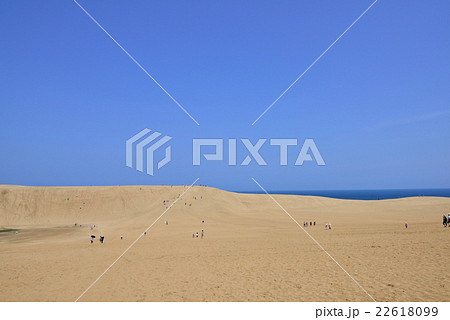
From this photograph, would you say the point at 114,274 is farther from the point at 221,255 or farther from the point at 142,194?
the point at 142,194

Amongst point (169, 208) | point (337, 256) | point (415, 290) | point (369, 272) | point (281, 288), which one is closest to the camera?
point (415, 290)

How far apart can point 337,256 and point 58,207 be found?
5216 centimetres

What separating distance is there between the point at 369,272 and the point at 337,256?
10.3 feet

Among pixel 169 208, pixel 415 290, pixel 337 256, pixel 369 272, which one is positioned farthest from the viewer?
pixel 169 208

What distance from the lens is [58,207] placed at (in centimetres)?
5072

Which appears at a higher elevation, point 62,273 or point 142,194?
point 142,194

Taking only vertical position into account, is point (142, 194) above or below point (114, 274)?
above

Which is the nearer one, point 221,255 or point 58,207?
point 221,255

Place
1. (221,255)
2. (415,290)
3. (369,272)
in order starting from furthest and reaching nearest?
(221,255), (369,272), (415,290)

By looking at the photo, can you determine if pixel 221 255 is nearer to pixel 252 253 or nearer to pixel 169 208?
pixel 252 253

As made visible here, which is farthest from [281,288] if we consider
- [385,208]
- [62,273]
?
[385,208]

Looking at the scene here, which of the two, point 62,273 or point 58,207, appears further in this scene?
point 58,207

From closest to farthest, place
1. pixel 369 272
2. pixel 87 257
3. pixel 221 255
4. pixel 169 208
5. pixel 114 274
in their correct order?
pixel 369 272, pixel 114 274, pixel 221 255, pixel 87 257, pixel 169 208

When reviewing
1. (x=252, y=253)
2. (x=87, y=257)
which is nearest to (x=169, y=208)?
(x=87, y=257)
